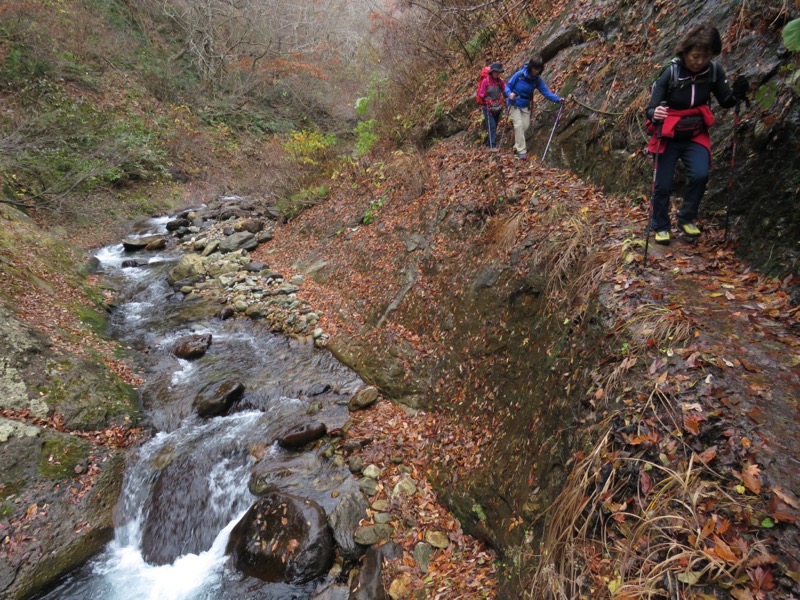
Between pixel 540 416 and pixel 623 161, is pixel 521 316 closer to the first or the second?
pixel 540 416

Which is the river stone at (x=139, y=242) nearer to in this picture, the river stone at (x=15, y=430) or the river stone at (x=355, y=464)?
the river stone at (x=15, y=430)

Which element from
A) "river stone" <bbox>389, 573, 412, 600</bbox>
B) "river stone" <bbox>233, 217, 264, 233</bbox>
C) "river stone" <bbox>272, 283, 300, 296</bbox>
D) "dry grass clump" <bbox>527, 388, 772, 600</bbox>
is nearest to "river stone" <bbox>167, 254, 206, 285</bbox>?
"river stone" <bbox>233, 217, 264, 233</bbox>

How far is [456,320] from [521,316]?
4.51 ft

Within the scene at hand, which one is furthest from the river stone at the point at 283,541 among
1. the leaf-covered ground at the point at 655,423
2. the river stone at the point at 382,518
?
the leaf-covered ground at the point at 655,423

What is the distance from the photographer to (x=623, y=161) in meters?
5.73

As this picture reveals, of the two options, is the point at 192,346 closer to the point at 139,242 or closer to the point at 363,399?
the point at 363,399

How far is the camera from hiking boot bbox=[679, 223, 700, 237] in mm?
4297

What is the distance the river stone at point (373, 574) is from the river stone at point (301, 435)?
1.98 metres

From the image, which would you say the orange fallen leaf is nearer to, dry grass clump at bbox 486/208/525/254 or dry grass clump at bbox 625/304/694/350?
dry grass clump at bbox 625/304/694/350

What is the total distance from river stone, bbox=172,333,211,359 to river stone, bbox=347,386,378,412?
374 cm

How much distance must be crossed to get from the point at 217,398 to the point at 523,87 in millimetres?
7772

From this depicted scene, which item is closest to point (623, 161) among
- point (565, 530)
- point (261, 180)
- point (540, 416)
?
point (540, 416)

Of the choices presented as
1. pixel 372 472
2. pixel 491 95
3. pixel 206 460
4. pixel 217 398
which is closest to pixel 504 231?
pixel 491 95

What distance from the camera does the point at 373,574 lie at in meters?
4.31
